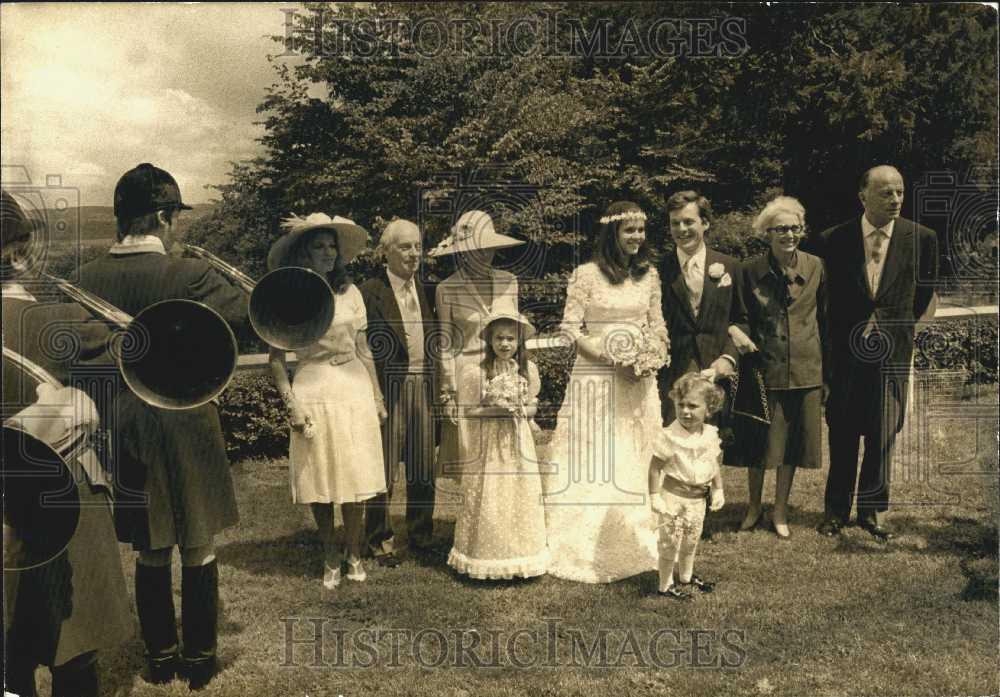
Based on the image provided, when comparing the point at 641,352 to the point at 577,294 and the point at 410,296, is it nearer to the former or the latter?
the point at 577,294

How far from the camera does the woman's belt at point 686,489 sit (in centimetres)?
527

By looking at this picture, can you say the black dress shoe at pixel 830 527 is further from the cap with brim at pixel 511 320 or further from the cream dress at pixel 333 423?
the cream dress at pixel 333 423

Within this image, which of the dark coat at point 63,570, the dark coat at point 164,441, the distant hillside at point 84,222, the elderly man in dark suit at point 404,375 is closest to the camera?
the dark coat at point 63,570

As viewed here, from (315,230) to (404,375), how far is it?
1155 millimetres

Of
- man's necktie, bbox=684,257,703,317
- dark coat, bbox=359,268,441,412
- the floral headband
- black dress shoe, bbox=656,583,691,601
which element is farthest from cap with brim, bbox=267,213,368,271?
black dress shoe, bbox=656,583,691,601

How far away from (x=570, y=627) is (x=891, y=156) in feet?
12.9

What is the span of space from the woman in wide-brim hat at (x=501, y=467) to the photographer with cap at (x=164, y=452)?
5.18 ft

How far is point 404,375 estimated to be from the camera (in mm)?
5668

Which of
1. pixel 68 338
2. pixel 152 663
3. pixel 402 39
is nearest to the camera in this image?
pixel 68 338

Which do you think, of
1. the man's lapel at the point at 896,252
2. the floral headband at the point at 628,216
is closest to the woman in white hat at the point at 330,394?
the floral headband at the point at 628,216

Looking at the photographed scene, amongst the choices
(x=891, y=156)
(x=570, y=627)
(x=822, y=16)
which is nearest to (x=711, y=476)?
(x=570, y=627)

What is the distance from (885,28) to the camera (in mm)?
5594

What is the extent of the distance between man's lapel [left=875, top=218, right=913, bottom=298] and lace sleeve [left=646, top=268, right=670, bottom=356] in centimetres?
159

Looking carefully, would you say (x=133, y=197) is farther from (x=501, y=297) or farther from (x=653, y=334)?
(x=653, y=334)
